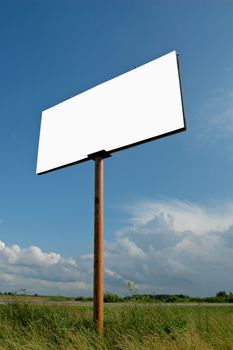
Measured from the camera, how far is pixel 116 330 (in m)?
6.05

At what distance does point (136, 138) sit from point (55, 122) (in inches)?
117

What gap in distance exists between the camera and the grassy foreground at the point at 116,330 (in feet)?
17.3

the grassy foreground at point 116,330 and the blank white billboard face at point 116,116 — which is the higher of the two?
the blank white billboard face at point 116,116

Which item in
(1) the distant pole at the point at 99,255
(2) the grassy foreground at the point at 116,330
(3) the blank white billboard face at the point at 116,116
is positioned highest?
(3) the blank white billboard face at the point at 116,116

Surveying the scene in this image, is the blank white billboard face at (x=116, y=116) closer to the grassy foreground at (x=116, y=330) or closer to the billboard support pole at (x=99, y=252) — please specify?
the billboard support pole at (x=99, y=252)

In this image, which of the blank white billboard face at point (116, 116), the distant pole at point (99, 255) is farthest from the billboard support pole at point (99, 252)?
the blank white billboard face at point (116, 116)

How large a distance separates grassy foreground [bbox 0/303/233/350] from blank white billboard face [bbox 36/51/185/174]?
10.1 feet

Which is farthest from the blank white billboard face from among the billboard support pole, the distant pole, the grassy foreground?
the grassy foreground

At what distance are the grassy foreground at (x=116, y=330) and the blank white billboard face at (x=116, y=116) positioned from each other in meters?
3.07

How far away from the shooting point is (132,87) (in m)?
7.54

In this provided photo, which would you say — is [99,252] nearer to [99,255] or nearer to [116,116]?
[99,255]

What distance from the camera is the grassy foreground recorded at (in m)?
5.27

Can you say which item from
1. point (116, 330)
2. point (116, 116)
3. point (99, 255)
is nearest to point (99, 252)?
point (99, 255)

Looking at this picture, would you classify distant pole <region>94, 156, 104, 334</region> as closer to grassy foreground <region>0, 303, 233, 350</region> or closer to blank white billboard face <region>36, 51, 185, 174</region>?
grassy foreground <region>0, 303, 233, 350</region>
